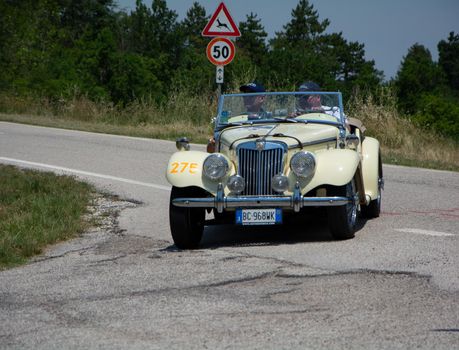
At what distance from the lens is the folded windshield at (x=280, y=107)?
417 inches

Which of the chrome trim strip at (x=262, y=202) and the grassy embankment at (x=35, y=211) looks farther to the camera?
the grassy embankment at (x=35, y=211)

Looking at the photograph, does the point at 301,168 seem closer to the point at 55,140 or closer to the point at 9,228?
the point at 9,228

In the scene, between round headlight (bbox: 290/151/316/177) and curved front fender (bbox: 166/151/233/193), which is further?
curved front fender (bbox: 166/151/233/193)

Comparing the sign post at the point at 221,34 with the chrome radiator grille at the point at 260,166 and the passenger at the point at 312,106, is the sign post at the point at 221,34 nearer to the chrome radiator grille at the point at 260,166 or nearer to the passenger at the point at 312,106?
the passenger at the point at 312,106

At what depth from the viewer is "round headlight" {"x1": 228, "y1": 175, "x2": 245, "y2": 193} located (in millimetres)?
9195

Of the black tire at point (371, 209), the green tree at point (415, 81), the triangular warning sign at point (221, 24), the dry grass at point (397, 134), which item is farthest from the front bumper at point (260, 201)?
the green tree at point (415, 81)

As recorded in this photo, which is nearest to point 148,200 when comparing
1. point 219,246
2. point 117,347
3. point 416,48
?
point 219,246

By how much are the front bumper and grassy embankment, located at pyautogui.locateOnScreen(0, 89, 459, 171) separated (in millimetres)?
8109

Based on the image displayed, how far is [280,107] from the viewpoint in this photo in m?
10.7

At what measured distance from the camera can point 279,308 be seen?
6.39 m

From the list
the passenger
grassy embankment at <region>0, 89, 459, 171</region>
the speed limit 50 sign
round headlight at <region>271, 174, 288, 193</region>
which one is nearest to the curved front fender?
round headlight at <region>271, 174, 288, 193</region>

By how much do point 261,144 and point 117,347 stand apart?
410 centimetres

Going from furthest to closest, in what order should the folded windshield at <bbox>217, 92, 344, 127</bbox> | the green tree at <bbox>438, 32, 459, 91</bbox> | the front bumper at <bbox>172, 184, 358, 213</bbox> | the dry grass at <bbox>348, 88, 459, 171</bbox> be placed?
1. the green tree at <bbox>438, 32, 459, 91</bbox>
2. the dry grass at <bbox>348, 88, 459, 171</bbox>
3. the folded windshield at <bbox>217, 92, 344, 127</bbox>
4. the front bumper at <bbox>172, 184, 358, 213</bbox>

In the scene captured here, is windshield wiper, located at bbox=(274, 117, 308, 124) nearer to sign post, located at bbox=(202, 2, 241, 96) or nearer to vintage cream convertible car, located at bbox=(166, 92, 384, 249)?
vintage cream convertible car, located at bbox=(166, 92, 384, 249)
